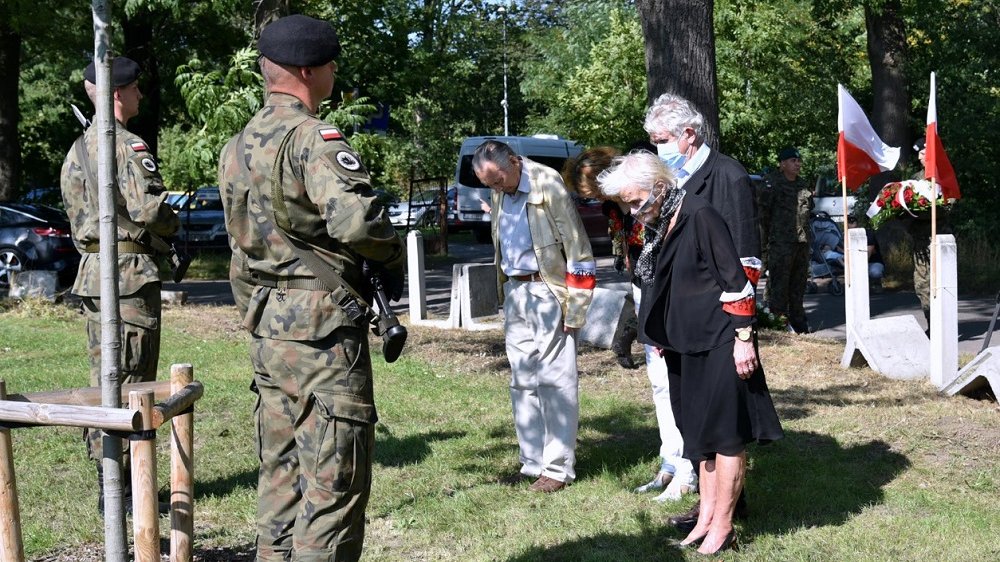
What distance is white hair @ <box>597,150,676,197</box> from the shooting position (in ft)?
16.2

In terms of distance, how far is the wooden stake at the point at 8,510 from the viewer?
3504 mm

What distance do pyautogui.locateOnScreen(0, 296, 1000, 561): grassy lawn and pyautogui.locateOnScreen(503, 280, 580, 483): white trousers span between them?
233mm

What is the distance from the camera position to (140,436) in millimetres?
3307

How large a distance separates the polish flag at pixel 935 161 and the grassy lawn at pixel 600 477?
6.31ft

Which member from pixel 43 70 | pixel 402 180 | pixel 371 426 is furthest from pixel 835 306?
pixel 402 180

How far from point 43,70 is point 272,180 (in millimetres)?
30078

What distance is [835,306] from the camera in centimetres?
1580

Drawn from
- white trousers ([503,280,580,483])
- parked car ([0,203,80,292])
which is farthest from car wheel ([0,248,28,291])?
white trousers ([503,280,580,483])

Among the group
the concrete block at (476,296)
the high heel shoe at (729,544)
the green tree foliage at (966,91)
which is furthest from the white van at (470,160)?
the high heel shoe at (729,544)

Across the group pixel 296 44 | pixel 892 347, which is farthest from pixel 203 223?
pixel 296 44

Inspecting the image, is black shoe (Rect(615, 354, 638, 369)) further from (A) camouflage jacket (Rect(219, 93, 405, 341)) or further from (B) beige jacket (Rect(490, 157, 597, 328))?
(A) camouflage jacket (Rect(219, 93, 405, 341))

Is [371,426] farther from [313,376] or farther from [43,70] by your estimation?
[43,70]

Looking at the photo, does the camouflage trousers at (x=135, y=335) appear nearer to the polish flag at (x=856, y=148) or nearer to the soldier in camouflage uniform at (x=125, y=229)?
the soldier in camouflage uniform at (x=125, y=229)

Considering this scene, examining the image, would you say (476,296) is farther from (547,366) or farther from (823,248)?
(823,248)
